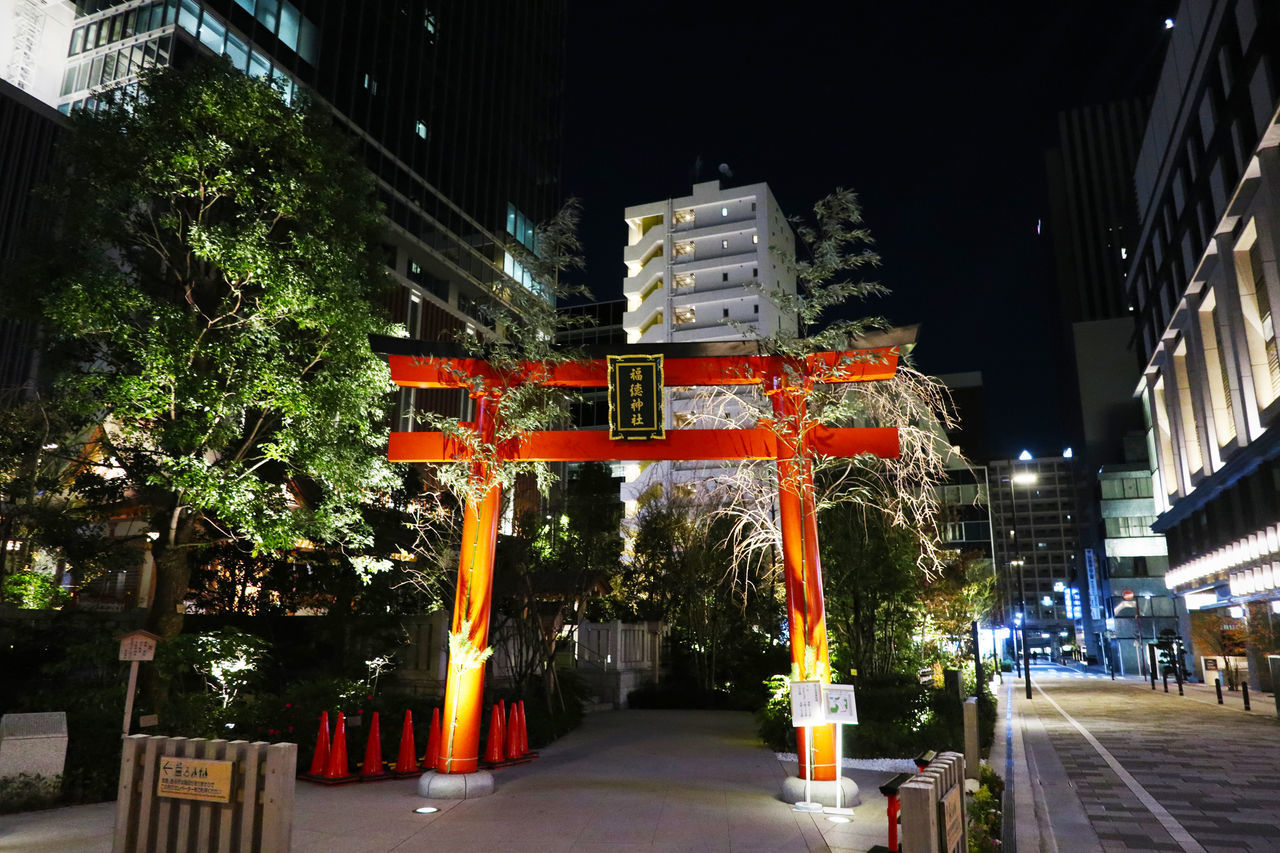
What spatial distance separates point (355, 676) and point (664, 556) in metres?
12.8

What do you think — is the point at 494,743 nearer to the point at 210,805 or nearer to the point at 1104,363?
the point at 210,805

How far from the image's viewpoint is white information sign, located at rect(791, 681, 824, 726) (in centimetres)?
977

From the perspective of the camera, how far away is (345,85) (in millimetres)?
39438

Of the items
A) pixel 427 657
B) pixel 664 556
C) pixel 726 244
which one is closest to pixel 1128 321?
pixel 726 244

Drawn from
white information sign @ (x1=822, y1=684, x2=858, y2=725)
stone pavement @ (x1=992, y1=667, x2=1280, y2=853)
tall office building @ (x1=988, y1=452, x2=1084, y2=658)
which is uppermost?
tall office building @ (x1=988, y1=452, x2=1084, y2=658)

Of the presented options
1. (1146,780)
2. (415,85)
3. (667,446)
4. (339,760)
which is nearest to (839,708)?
(667,446)

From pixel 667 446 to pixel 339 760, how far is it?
624cm

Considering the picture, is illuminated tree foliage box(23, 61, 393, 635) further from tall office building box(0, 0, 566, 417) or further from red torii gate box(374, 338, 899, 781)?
tall office building box(0, 0, 566, 417)

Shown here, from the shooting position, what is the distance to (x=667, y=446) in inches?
475

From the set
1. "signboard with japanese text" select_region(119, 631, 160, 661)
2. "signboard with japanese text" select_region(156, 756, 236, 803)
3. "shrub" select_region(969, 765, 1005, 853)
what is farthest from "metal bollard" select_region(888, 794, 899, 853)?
"signboard with japanese text" select_region(119, 631, 160, 661)

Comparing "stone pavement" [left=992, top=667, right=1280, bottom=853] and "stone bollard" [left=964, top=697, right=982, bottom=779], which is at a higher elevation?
"stone bollard" [left=964, top=697, right=982, bottom=779]

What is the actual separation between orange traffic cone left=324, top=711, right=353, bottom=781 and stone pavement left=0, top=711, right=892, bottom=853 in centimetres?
27

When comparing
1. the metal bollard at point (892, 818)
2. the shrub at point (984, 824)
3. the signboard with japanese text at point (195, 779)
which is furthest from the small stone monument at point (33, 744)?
the shrub at point (984, 824)

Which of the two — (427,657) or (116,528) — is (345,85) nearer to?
(116,528)
